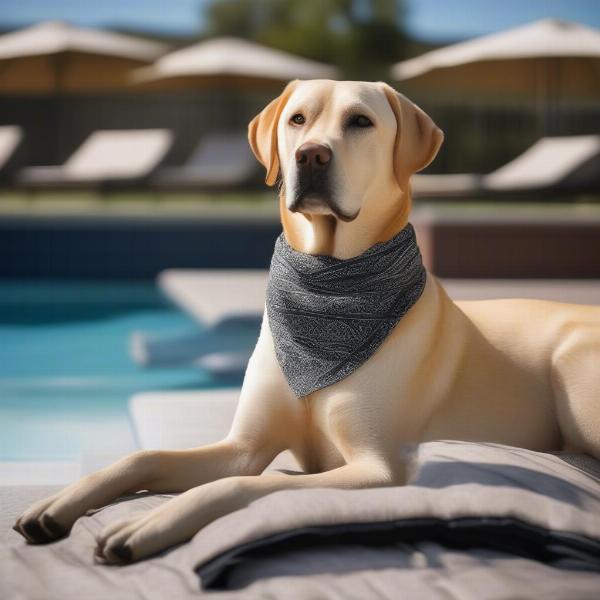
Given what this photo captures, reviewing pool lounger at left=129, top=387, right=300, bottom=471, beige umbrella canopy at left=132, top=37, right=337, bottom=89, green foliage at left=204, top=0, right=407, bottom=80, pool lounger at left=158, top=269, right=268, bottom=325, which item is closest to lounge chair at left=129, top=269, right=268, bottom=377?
pool lounger at left=158, top=269, right=268, bottom=325

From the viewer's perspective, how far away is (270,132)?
252cm

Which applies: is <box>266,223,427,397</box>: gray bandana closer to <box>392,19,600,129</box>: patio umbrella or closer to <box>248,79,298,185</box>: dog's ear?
<box>248,79,298,185</box>: dog's ear

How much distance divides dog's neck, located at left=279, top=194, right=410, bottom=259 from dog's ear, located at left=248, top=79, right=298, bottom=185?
0.32 ft

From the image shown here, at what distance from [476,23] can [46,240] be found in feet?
66.6

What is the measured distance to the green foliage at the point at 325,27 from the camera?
26.1 metres

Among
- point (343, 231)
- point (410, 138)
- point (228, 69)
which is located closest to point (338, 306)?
point (343, 231)

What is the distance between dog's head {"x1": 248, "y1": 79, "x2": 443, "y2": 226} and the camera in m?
2.34

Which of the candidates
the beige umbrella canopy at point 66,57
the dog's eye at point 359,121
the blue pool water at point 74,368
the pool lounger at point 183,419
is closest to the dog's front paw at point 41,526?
the pool lounger at point 183,419

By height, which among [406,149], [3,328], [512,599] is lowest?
[3,328]

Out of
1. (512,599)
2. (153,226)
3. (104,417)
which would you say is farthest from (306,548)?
(153,226)

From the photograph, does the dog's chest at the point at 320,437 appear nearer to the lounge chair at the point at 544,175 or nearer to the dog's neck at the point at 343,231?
the dog's neck at the point at 343,231

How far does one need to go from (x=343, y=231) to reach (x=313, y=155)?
22cm

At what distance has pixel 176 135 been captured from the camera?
21125 mm

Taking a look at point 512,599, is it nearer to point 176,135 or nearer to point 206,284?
point 206,284
